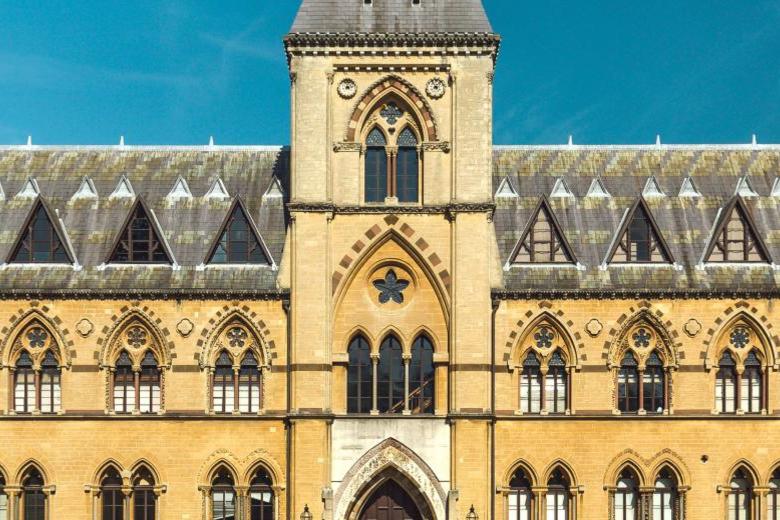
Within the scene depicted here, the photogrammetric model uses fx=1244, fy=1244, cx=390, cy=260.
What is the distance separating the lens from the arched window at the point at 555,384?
160 feet

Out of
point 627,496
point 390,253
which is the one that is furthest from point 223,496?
point 627,496

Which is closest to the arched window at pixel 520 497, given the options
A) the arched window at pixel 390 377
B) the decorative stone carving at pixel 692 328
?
the arched window at pixel 390 377

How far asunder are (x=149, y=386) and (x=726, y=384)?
74.0 feet

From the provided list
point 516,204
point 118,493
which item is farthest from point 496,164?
point 118,493

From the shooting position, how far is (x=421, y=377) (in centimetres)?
4822

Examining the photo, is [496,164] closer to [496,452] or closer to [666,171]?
[666,171]

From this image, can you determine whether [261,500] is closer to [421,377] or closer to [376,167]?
[421,377]

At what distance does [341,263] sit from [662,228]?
43.8 ft

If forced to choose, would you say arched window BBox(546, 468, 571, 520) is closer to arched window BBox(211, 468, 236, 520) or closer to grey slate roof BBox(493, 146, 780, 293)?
grey slate roof BBox(493, 146, 780, 293)

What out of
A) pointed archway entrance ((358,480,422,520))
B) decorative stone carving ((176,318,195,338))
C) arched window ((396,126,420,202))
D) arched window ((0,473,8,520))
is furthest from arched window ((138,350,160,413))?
arched window ((396,126,420,202))

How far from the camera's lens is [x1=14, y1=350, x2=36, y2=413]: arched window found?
48.7 metres

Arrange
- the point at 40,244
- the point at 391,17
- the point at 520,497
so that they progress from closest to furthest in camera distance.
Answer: the point at 520,497, the point at 391,17, the point at 40,244

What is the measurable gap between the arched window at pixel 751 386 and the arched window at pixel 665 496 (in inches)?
155

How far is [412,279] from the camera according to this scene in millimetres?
48656
